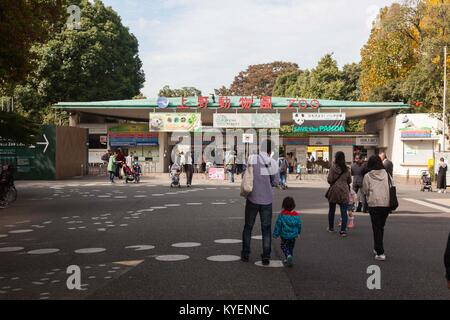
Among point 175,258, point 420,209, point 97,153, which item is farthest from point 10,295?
point 97,153

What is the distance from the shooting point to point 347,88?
199 ft

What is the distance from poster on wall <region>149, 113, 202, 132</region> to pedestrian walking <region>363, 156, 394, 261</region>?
2875 centimetres

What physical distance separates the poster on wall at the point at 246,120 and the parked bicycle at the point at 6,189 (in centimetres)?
2103

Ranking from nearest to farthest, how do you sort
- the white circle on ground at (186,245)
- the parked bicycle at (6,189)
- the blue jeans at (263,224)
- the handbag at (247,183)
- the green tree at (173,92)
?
the blue jeans at (263,224) < the handbag at (247,183) < the white circle on ground at (186,245) < the parked bicycle at (6,189) < the green tree at (173,92)

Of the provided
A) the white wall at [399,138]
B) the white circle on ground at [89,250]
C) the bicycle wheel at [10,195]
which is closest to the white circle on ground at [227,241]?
the white circle on ground at [89,250]

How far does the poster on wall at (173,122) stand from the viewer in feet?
119

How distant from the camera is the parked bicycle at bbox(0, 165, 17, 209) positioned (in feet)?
51.7

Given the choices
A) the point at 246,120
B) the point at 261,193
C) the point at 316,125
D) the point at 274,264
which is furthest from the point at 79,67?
the point at 274,264

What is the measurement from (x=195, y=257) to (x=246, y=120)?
96.2 ft

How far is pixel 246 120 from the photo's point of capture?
120 ft

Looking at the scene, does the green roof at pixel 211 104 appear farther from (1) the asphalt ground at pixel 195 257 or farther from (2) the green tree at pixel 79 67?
(1) the asphalt ground at pixel 195 257

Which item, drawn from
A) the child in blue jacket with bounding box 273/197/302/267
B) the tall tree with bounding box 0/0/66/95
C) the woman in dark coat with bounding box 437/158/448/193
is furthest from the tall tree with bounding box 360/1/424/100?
the child in blue jacket with bounding box 273/197/302/267

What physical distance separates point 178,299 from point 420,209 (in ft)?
38.7
